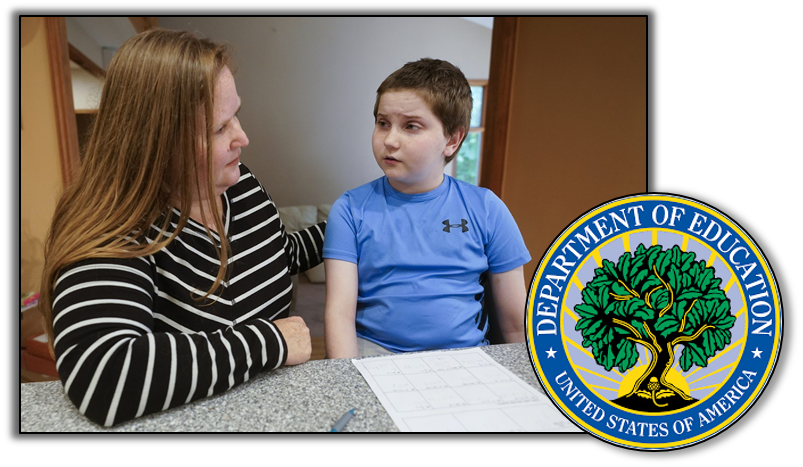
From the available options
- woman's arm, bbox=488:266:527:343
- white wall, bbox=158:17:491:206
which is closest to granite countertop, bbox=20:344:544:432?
woman's arm, bbox=488:266:527:343

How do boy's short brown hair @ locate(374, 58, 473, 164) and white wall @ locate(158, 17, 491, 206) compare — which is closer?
boy's short brown hair @ locate(374, 58, 473, 164)

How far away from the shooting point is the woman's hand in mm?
806

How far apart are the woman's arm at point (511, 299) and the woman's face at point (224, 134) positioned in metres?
0.70

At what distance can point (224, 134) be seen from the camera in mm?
890

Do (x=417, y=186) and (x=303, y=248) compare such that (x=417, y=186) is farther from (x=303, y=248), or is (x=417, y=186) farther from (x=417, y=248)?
(x=303, y=248)

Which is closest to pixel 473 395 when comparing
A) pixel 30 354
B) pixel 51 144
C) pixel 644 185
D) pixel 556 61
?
pixel 644 185

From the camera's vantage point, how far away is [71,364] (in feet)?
2.10

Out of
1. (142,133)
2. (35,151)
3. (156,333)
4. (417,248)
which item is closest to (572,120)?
(417,248)

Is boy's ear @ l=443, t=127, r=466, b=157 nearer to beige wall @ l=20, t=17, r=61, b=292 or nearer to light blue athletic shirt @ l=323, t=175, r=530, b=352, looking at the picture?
light blue athletic shirt @ l=323, t=175, r=530, b=352

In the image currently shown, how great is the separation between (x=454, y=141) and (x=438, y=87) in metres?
0.17

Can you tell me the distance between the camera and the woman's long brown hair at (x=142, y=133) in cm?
81

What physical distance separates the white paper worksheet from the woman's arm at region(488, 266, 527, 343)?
365 millimetres

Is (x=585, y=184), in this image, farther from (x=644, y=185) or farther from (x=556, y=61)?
(x=556, y=61)

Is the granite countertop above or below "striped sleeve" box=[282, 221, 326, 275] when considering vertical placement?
below
